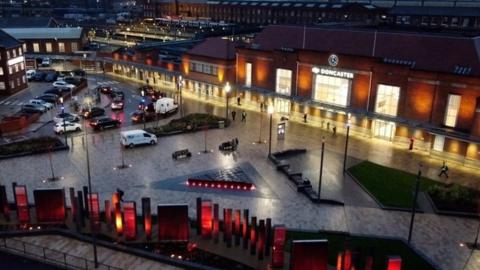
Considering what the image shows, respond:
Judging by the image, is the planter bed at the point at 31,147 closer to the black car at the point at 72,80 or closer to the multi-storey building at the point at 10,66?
the multi-storey building at the point at 10,66

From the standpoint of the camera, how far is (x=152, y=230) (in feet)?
96.2

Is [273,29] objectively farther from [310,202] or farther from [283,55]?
[310,202]

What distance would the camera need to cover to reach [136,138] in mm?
45531

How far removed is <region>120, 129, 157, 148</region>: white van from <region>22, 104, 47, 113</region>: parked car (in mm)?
19619

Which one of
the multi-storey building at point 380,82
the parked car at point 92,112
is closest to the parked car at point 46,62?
the parked car at point 92,112

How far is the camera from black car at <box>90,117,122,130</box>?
51.2 m

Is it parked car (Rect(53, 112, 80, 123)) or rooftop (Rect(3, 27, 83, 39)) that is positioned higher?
rooftop (Rect(3, 27, 83, 39))

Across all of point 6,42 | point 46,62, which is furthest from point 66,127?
point 46,62

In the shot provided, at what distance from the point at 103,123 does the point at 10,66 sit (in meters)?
27.2

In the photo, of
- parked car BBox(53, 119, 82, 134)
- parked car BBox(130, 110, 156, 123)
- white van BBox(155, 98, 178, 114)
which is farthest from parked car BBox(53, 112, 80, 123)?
white van BBox(155, 98, 178, 114)

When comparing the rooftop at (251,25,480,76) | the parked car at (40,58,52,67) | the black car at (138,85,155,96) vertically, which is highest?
the rooftop at (251,25,480,76)

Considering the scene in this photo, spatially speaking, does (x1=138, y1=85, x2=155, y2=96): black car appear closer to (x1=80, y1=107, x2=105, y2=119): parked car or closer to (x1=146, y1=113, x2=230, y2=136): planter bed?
(x1=80, y1=107, x2=105, y2=119): parked car

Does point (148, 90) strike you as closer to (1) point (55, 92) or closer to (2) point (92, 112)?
(1) point (55, 92)

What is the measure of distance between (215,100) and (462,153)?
3456 centimetres
